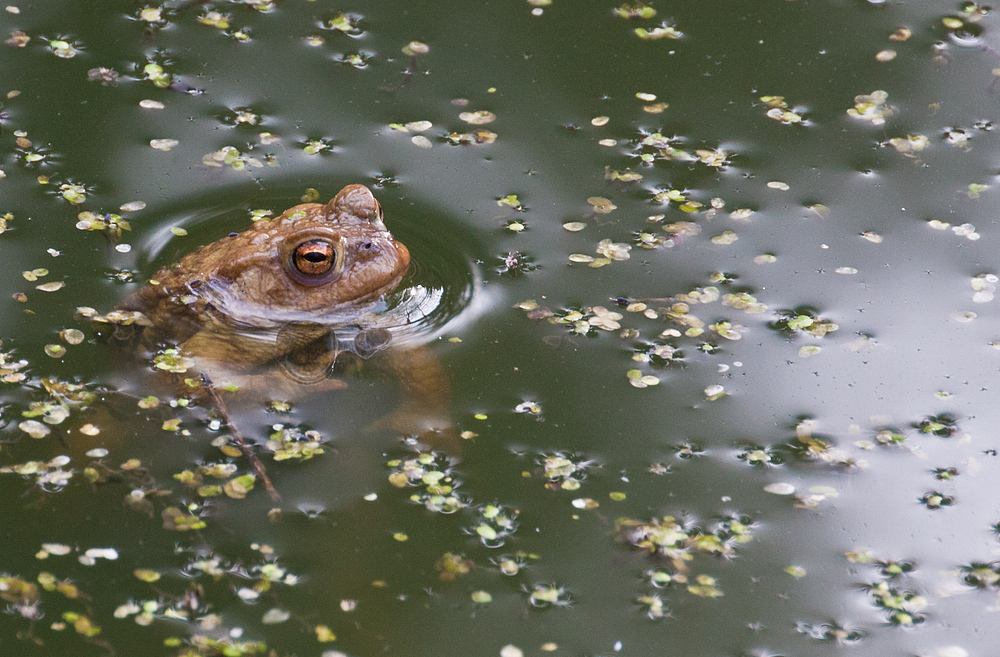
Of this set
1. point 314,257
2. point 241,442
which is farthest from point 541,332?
point 241,442

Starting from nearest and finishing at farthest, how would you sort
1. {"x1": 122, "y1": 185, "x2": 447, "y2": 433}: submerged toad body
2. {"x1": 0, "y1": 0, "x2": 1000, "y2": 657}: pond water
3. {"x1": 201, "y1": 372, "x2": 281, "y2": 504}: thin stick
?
{"x1": 0, "y1": 0, "x2": 1000, "y2": 657}: pond water → {"x1": 201, "y1": 372, "x2": 281, "y2": 504}: thin stick → {"x1": 122, "y1": 185, "x2": 447, "y2": 433}: submerged toad body

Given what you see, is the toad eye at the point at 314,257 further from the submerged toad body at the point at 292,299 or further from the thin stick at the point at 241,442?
the thin stick at the point at 241,442

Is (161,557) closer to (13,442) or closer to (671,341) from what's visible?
(13,442)

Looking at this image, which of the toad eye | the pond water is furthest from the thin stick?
the toad eye

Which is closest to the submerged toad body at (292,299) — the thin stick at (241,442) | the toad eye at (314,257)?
the toad eye at (314,257)

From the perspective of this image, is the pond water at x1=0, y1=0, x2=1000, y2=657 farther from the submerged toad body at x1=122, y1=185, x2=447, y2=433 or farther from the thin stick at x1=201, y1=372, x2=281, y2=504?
the submerged toad body at x1=122, y1=185, x2=447, y2=433

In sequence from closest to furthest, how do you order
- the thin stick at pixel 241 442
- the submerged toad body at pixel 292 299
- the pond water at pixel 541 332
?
the pond water at pixel 541 332 < the thin stick at pixel 241 442 < the submerged toad body at pixel 292 299
